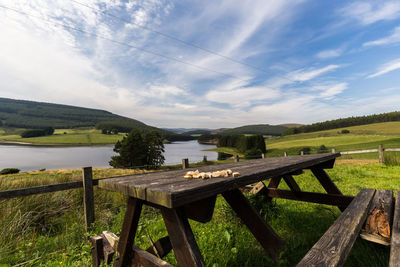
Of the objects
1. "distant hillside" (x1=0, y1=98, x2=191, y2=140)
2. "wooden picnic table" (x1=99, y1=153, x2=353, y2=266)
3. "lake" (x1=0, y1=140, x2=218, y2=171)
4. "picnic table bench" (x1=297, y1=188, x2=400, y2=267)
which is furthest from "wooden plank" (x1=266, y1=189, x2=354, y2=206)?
"distant hillside" (x1=0, y1=98, x2=191, y2=140)

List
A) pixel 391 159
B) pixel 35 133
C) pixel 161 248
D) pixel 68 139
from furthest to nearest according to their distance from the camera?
pixel 35 133 < pixel 68 139 < pixel 391 159 < pixel 161 248

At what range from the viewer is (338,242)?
1148mm

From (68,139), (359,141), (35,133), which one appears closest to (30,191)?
(359,141)

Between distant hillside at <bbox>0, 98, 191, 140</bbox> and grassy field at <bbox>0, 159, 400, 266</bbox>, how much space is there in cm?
13721

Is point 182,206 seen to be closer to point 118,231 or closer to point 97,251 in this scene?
point 97,251

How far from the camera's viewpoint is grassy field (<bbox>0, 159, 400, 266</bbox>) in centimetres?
241

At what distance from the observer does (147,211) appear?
4930mm

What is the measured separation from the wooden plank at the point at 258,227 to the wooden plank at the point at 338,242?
477 millimetres

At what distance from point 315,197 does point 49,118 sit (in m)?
217

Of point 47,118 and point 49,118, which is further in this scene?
point 49,118

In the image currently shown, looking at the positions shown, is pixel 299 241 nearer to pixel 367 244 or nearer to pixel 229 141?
pixel 367 244

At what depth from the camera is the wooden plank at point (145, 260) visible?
1425mm

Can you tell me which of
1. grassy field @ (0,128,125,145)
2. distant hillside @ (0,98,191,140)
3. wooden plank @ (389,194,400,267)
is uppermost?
distant hillside @ (0,98,191,140)

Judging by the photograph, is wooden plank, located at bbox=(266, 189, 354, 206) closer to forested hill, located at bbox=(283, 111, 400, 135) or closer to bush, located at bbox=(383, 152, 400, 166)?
bush, located at bbox=(383, 152, 400, 166)
